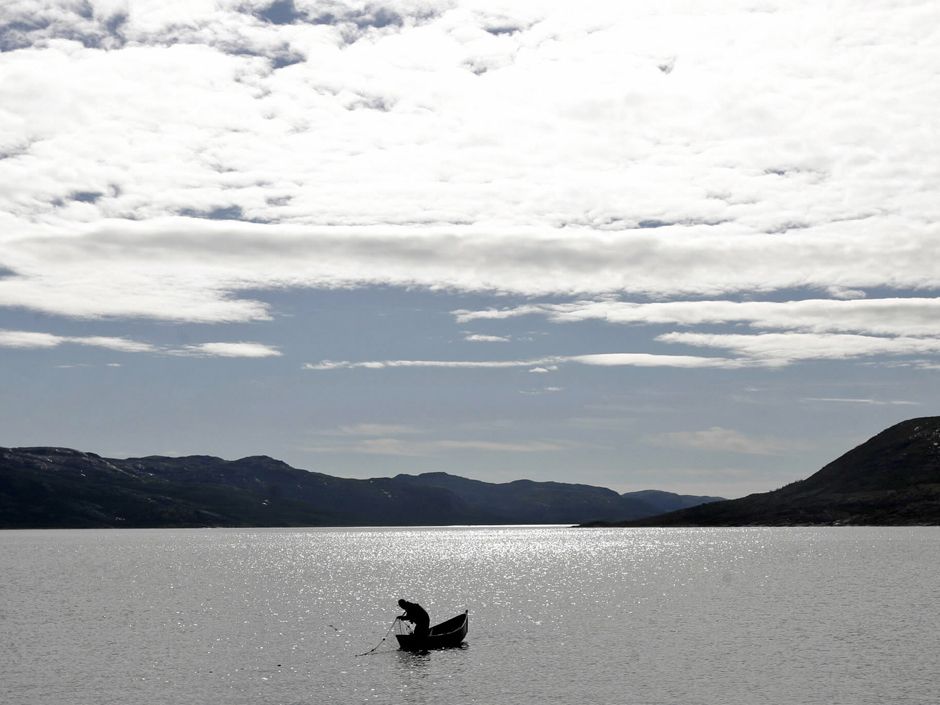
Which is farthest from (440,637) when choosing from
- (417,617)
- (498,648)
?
(498,648)

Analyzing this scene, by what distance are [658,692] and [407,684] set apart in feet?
62.1

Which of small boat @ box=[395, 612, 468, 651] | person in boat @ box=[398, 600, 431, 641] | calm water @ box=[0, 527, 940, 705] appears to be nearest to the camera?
calm water @ box=[0, 527, 940, 705]

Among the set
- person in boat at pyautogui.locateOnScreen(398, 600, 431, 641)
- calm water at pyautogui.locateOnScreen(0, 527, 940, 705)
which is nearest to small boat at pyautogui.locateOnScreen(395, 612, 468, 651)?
person in boat at pyautogui.locateOnScreen(398, 600, 431, 641)

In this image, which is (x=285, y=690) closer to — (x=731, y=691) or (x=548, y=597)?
(x=731, y=691)

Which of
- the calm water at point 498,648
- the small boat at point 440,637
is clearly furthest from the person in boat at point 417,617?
the calm water at point 498,648

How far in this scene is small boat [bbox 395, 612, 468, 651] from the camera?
9081 cm

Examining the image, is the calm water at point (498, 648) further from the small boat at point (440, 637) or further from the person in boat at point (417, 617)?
the person in boat at point (417, 617)

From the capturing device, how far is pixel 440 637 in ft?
304

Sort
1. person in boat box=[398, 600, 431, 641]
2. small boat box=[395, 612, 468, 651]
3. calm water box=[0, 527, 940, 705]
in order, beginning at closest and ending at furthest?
1. calm water box=[0, 527, 940, 705]
2. small boat box=[395, 612, 468, 651]
3. person in boat box=[398, 600, 431, 641]

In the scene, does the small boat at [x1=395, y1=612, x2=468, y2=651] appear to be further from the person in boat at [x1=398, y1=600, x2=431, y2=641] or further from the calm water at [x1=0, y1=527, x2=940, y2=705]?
the calm water at [x1=0, y1=527, x2=940, y2=705]

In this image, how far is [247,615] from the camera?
12669cm

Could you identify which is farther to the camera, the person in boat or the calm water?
the person in boat

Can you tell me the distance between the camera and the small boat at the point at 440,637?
90.8 meters

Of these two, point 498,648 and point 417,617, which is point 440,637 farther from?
point 498,648
